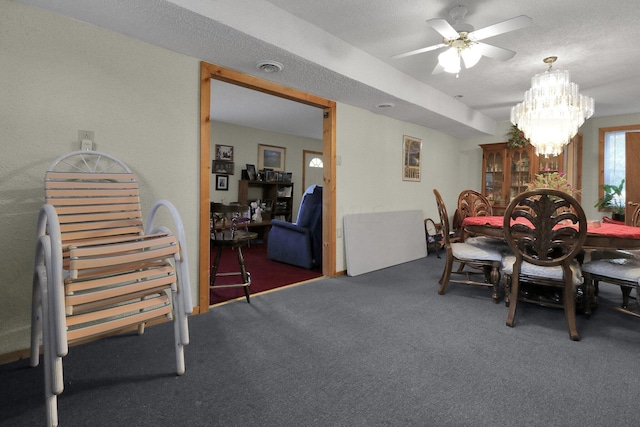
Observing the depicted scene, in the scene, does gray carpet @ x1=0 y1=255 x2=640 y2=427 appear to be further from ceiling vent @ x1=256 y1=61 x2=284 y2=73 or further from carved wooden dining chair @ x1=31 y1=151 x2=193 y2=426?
ceiling vent @ x1=256 y1=61 x2=284 y2=73

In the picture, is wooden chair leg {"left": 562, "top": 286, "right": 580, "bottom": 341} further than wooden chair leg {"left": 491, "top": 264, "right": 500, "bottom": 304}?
No

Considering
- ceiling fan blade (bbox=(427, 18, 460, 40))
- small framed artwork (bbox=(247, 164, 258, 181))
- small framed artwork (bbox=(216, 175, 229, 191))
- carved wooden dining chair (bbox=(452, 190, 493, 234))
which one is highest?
ceiling fan blade (bbox=(427, 18, 460, 40))

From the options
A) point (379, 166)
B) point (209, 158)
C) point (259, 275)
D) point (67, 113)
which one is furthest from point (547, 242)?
point (67, 113)

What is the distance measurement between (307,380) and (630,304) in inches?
119

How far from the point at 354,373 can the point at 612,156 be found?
18.5ft

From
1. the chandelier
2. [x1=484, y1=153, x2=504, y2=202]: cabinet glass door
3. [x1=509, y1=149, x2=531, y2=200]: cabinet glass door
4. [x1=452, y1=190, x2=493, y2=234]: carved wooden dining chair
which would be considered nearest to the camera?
the chandelier

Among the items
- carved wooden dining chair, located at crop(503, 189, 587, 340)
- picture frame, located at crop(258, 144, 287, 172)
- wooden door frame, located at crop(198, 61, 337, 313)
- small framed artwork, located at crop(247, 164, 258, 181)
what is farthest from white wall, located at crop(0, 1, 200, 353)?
picture frame, located at crop(258, 144, 287, 172)

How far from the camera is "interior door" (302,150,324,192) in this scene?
750 centimetres

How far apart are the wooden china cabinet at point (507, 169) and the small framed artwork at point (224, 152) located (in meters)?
4.53

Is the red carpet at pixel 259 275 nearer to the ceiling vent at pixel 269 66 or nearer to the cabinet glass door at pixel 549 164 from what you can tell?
the ceiling vent at pixel 269 66

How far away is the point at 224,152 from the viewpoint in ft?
19.9

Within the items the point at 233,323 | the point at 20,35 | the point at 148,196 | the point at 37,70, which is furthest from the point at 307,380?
the point at 20,35

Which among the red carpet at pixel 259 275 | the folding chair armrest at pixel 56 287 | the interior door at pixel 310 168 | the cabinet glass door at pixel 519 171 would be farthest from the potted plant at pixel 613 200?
the folding chair armrest at pixel 56 287

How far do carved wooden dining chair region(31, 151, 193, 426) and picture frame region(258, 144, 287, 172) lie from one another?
4.53 m
